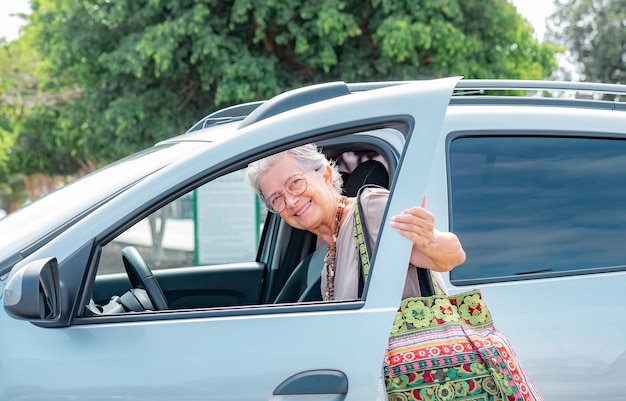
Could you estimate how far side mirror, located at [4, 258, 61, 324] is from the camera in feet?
A: 6.12

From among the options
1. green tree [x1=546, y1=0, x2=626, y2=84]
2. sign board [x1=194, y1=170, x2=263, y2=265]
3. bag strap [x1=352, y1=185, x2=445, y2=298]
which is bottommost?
bag strap [x1=352, y1=185, x2=445, y2=298]

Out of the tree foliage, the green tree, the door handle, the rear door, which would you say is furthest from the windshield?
the green tree

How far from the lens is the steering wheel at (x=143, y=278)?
2.86 metres

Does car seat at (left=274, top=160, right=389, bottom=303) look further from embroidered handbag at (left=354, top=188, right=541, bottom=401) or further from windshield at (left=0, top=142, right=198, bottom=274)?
embroidered handbag at (left=354, top=188, right=541, bottom=401)

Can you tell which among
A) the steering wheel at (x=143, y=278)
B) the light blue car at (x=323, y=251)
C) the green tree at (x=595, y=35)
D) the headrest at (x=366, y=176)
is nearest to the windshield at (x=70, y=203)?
the light blue car at (x=323, y=251)

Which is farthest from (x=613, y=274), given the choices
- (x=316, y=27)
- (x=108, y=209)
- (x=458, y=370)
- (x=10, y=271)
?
(x=316, y=27)

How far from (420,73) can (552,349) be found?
10330 mm

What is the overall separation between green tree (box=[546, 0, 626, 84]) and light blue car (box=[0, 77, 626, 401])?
29.1 m

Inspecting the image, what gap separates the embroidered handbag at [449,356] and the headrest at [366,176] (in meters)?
1.18

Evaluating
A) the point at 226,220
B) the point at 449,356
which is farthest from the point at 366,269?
the point at 226,220

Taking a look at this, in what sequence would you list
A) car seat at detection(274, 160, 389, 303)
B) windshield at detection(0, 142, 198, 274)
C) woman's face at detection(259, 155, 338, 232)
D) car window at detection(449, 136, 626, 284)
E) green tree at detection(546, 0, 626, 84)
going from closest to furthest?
windshield at detection(0, 142, 198, 274) < woman's face at detection(259, 155, 338, 232) < car window at detection(449, 136, 626, 284) < car seat at detection(274, 160, 389, 303) < green tree at detection(546, 0, 626, 84)

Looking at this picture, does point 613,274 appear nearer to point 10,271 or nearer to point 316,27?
point 10,271

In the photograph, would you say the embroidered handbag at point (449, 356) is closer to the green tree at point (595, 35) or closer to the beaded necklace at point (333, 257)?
the beaded necklace at point (333, 257)

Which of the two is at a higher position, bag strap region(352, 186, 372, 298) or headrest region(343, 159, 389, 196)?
headrest region(343, 159, 389, 196)
